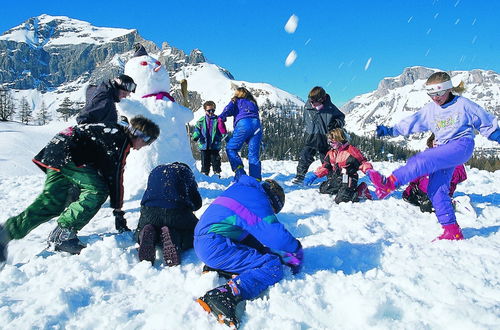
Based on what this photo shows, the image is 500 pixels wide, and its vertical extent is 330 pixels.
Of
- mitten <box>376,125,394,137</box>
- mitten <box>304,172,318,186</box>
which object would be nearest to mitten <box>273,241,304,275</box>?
mitten <box>376,125,394,137</box>

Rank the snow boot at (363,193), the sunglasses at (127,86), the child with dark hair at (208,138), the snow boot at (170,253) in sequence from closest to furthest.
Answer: the snow boot at (170,253)
the sunglasses at (127,86)
the snow boot at (363,193)
the child with dark hair at (208,138)

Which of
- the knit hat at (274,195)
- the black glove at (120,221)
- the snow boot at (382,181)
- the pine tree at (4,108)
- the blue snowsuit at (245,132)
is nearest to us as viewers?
the knit hat at (274,195)

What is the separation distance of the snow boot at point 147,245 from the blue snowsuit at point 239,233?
47 cm

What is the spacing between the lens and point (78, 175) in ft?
10.5

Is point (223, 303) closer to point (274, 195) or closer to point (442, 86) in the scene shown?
point (274, 195)

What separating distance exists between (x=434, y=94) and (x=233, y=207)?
2.55m

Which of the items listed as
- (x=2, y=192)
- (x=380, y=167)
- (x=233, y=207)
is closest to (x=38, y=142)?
(x=2, y=192)

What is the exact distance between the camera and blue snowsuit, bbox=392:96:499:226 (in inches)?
135

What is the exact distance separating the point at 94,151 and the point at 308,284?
7.62 feet

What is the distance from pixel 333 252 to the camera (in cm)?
320

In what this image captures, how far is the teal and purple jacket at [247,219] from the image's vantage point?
2523 mm

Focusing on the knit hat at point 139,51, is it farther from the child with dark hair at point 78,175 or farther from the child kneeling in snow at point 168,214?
the child kneeling in snow at point 168,214

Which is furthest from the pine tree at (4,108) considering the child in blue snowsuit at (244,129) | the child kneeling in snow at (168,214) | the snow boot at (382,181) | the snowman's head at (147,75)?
the snow boot at (382,181)

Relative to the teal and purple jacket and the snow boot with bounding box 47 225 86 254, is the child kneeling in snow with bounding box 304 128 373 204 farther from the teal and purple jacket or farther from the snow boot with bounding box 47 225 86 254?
the snow boot with bounding box 47 225 86 254
